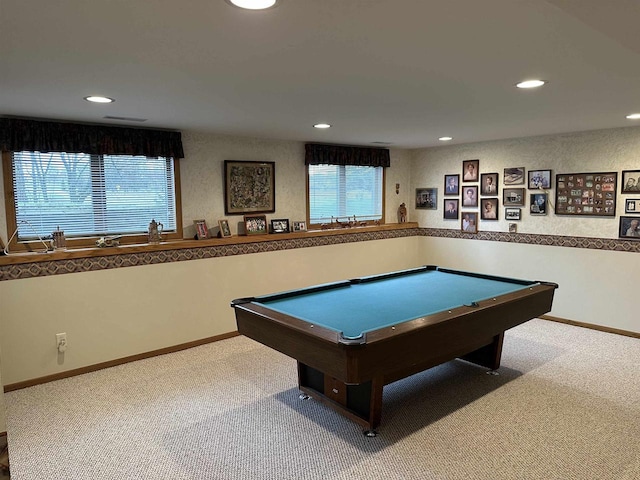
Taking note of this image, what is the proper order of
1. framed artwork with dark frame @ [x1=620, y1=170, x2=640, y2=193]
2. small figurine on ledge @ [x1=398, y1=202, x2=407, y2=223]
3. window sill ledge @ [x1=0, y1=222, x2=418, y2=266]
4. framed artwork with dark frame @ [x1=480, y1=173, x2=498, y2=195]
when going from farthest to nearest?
small figurine on ledge @ [x1=398, y1=202, x2=407, y2=223], framed artwork with dark frame @ [x1=480, y1=173, x2=498, y2=195], framed artwork with dark frame @ [x1=620, y1=170, x2=640, y2=193], window sill ledge @ [x1=0, y1=222, x2=418, y2=266]

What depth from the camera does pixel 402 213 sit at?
6613 mm

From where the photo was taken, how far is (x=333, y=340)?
236 centimetres

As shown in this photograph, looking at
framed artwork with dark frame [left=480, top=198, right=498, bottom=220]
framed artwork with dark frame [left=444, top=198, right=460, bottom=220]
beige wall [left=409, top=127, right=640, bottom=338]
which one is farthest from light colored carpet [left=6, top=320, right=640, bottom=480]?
framed artwork with dark frame [left=444, top=198, right=460, bottom=220]

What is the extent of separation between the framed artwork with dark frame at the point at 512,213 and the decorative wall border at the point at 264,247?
0.71 feet

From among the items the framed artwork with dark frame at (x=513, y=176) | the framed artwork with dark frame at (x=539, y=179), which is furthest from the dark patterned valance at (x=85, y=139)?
the framed artwork with dark frame at (x=539, y=179)

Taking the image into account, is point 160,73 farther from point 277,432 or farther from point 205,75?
point 277,432

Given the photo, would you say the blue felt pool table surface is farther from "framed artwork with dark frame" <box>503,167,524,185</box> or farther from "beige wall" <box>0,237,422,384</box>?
"framed artwork with dark frame" <box>503,167,524,185</box>

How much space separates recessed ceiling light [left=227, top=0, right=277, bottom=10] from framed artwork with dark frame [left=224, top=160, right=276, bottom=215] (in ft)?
11.0

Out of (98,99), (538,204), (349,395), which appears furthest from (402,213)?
(98,99)

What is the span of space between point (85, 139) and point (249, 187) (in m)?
1.73

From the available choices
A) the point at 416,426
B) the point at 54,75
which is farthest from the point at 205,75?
the point at 416,426

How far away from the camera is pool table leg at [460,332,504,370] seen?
12.3 feet

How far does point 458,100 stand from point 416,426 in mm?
2274

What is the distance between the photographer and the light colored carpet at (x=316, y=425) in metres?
2.48
